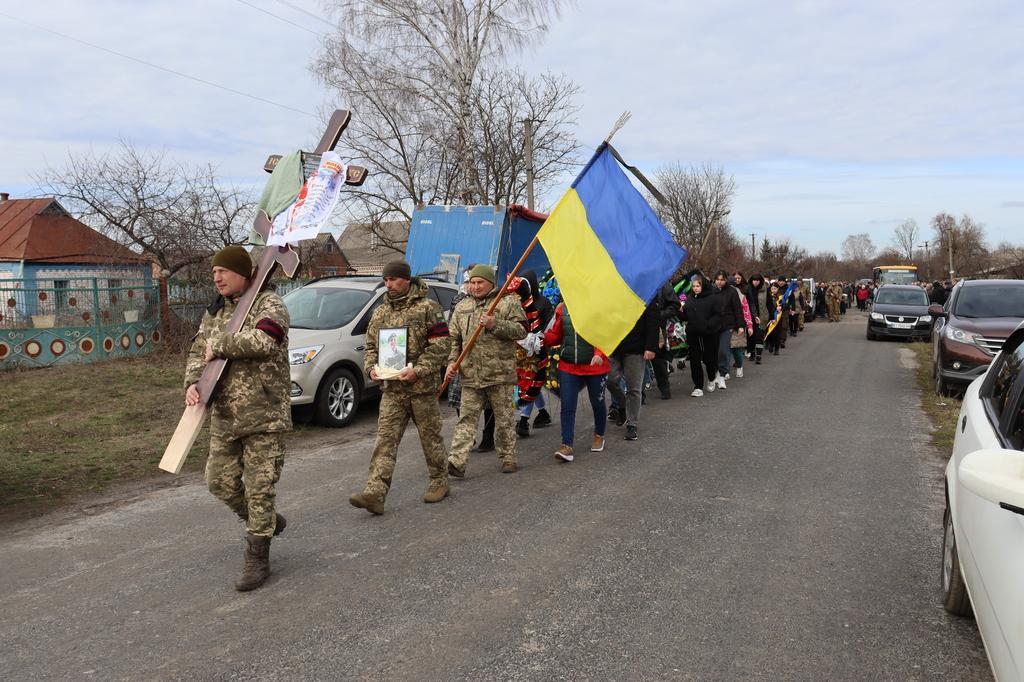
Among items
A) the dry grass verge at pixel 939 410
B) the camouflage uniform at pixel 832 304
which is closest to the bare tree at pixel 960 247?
the camouflage uniform at pixel 832 304

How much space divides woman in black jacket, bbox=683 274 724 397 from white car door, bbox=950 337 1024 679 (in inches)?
315

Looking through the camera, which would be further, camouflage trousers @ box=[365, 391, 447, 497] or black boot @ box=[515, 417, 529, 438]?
black boot @ box=[515, 417, 529, 438]

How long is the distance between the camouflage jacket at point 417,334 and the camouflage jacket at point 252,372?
1.22 metres

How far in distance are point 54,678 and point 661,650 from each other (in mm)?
2657

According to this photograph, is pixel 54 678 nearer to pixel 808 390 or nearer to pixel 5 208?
pixel 808 390

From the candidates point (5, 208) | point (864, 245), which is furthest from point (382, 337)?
point (864, 245)

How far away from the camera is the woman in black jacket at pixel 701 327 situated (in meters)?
11.8

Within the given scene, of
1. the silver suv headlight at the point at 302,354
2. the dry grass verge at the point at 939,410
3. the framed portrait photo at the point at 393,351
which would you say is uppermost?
the framed portrait photo at the point at 393,351

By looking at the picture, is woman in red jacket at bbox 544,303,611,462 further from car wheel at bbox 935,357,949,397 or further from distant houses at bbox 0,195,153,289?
distant houses at bbox 0,195,153,289

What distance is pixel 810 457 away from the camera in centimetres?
748

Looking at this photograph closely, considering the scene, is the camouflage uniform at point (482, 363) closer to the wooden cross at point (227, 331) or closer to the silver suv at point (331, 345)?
the wooden cross at point (227, 331)

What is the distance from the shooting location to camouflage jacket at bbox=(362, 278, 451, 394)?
223 inches

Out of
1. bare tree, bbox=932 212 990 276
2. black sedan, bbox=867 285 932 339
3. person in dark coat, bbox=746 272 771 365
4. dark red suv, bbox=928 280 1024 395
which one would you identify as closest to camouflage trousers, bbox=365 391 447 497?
dark red suv, bbox=928 280 1024 395

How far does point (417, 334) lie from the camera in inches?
223
